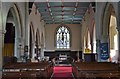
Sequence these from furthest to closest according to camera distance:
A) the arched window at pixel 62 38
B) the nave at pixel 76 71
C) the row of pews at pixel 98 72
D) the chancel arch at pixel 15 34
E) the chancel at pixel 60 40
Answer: the arched window at pixel 62 38, the chancel arch at pixel 15 34, the chancel at pixel 60 40, the nave at pixel 76 71, the row of pews at pixel 98 72

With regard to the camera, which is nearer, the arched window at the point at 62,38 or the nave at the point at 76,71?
the nave at the point at 76,71

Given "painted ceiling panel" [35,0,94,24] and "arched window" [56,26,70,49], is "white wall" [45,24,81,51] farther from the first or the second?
"painted ceiling panel" [35,0,94,24]

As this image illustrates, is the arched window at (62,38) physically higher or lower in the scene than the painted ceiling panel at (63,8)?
lower

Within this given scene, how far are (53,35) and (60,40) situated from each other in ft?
3.62

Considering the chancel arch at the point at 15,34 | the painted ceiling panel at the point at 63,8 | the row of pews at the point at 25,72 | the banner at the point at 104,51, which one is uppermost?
the painted ceiling panel at the point at 63,8

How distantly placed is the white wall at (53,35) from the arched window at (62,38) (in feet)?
1.98

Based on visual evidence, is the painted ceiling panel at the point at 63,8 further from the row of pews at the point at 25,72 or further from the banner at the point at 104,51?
the row of pews at the point at 25,72

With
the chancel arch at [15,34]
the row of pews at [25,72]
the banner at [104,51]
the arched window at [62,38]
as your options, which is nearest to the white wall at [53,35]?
the arched window at [62,38]

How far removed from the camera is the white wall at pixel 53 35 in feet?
104

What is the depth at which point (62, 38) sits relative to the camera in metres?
32.4

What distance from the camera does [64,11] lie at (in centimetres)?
2355

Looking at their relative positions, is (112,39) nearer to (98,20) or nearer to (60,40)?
(98,20)

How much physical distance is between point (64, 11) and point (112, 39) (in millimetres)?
4756

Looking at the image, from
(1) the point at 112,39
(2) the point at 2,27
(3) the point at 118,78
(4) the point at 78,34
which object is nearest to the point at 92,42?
(1) the point at 112,39
